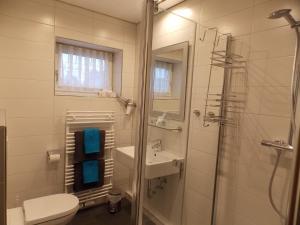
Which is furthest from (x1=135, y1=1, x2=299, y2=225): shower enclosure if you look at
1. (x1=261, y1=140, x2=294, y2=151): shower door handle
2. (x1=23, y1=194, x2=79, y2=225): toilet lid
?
(x1=23, y1=194, x2=79, y2=225): toilet lid

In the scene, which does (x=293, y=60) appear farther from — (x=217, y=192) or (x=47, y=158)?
(x=47, y=158)

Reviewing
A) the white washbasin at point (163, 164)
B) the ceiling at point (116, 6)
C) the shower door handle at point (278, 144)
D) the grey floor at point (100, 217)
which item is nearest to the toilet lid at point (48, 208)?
the grey floor at point (100, 217)

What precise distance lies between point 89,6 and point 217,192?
2292mm

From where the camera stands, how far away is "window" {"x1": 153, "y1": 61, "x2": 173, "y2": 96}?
154cm

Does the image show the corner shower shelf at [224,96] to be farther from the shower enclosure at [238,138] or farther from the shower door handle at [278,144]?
the shower door handle at [278,144]

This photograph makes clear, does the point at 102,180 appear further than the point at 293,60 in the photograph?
Result: Yes

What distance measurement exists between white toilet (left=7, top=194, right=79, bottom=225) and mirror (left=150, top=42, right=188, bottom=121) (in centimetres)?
117

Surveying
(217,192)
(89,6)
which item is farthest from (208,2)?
(217,192)

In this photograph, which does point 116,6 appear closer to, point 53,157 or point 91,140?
point 91,140

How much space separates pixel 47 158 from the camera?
230cm

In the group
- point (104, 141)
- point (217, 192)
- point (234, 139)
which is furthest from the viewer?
point (104, 141)

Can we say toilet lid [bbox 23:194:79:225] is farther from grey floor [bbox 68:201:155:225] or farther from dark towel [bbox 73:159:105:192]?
grey floor [bbox 68:201:155:225]

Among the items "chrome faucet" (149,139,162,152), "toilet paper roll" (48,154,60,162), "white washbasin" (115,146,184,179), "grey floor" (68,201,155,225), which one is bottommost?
"grey floor" (68,201,155,225)

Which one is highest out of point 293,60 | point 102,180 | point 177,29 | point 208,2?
Result: point 208,2
